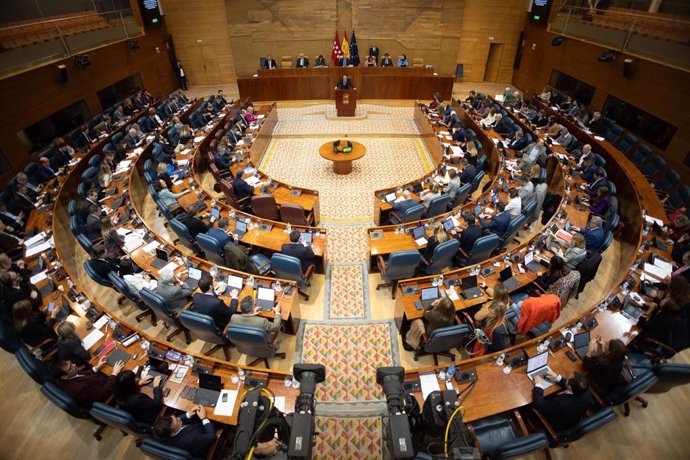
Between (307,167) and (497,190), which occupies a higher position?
(497,190)

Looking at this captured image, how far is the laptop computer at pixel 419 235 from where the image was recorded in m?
7.02

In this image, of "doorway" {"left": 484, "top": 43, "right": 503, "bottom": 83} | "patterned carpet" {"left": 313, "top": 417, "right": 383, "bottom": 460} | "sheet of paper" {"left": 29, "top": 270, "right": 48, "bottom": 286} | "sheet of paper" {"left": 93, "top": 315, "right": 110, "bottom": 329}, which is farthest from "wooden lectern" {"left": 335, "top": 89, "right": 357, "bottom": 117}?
"patterned carpet" {"left": 313, "top": 417, "right": 383, "bottom": 460}

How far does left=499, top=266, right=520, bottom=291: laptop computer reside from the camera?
19.5 feet

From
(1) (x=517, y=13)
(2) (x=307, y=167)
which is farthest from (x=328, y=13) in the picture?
(2) (x=307, y=167)

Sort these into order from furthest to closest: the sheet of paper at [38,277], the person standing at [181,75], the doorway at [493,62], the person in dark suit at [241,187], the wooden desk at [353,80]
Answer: the person standing at [181,75] → the doorway at [493,62] → the wooden desk at [353,80] → the person in dark suit at [241,187] → the sheet of paper at [38,277]

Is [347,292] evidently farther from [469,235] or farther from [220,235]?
[220,235]

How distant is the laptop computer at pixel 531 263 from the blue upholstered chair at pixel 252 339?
4712 mm

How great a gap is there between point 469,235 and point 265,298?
13.5ft

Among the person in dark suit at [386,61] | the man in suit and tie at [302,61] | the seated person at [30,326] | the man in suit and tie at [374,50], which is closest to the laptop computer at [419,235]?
the seated person at [30,326]

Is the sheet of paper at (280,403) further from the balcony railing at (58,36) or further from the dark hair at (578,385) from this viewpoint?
the balcony railing at (58,36)

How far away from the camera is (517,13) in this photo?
1827 centimetres

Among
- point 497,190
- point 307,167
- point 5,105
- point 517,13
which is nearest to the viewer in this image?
point 497,190

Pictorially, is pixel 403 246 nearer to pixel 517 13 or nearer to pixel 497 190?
pixel 497 190

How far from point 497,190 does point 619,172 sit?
3.44 m
